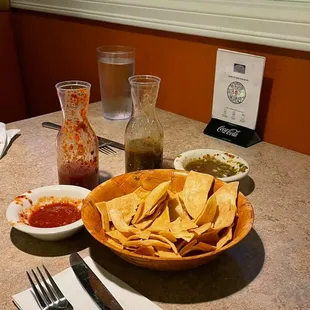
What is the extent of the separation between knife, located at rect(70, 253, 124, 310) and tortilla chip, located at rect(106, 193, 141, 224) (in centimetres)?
11

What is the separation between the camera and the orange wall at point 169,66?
1204mm

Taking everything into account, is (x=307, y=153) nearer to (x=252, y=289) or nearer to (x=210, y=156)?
(x=210, y=156)

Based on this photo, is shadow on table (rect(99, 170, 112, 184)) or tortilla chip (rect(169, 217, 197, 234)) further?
shadow on table (rect(99, 170, 112, 184))

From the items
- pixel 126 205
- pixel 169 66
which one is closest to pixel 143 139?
pixel 126 205

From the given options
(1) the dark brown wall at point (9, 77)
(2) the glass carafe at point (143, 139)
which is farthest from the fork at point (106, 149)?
(1) the dark brown wall at point (9, 77)

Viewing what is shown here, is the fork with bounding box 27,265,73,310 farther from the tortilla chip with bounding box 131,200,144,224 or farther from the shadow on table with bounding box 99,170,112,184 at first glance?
the shadow on table with bounding box 99,170,112,184

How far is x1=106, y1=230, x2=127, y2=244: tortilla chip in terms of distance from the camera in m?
0.70

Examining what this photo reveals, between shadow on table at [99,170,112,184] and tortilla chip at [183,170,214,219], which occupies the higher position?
tortilla chip at [183,170,214,219]

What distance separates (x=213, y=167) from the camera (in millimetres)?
1050

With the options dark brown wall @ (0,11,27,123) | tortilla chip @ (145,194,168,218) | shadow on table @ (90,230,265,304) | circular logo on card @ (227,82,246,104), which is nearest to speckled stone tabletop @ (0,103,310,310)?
shadow on table @ (90,230,265,304)

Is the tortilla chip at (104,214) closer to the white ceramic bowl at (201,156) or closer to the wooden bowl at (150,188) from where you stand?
the wooden bowl at (150,188)

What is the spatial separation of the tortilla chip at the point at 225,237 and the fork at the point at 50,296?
25 cm

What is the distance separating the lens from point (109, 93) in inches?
58.0

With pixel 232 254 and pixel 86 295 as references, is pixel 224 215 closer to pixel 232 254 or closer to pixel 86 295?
pixel 232 254
